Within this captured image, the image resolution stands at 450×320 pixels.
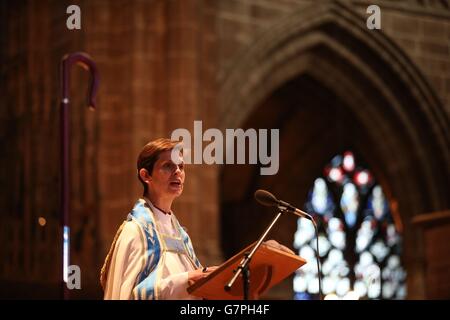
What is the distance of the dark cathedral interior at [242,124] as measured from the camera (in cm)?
1432

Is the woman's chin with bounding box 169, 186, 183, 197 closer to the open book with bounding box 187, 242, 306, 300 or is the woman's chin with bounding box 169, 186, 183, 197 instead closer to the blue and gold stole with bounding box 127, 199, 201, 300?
the blue and gold stole with bounding box 127, 199, 201, 300

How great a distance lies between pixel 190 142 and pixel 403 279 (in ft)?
22.5

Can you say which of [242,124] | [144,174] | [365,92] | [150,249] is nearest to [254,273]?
[150,249]

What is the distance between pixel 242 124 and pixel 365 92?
171cm

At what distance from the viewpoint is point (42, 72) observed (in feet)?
49.3

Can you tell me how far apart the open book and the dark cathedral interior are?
616 centimetres

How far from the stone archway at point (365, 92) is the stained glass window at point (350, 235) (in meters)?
1.87

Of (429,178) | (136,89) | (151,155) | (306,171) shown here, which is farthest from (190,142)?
(151,155)

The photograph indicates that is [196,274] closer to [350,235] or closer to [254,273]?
[254,273]

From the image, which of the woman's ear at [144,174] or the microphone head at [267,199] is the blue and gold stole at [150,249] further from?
the microphone head at [267,199]

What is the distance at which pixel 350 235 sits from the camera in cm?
2039

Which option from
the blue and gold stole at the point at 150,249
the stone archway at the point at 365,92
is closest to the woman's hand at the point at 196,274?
the blue and gold stole at the point at 150,249

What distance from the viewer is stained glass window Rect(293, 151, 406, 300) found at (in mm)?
19672
